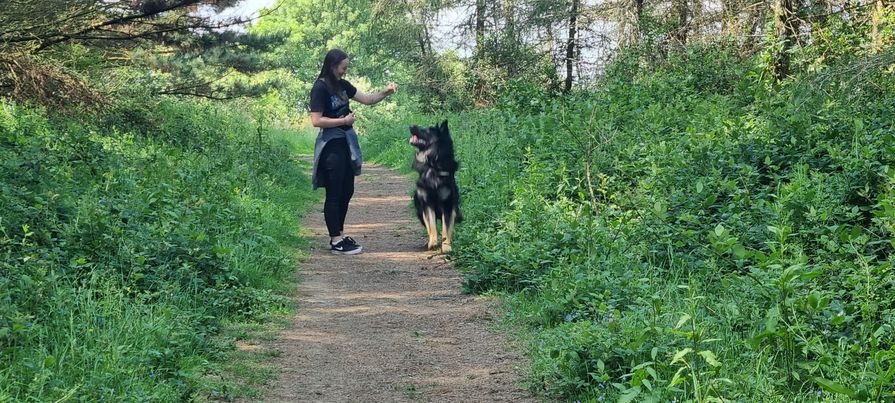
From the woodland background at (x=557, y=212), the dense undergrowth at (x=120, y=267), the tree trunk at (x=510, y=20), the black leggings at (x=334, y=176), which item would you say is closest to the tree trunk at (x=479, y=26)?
the tree trunk at (x=510, y=20)

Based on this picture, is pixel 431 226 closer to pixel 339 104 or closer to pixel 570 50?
pixel 339 104

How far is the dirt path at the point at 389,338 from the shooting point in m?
4.69

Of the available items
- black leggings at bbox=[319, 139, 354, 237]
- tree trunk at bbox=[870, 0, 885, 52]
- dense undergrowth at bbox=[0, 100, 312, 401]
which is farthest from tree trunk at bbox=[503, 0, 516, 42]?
black leggings at bbox=[319, 139, 354, 237]

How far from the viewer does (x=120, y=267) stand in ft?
18.6

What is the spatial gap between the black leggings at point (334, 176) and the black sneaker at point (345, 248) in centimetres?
11

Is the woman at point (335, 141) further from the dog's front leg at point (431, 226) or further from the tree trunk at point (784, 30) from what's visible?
the tree trunk at point (784, 30)

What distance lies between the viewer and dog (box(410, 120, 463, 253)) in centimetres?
898

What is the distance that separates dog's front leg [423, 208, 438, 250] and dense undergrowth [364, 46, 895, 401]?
1.12ft

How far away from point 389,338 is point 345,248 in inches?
133

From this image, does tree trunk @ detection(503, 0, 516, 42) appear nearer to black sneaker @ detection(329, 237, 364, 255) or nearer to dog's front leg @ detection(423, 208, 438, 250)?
dog's front leg @ detection(423, 208, 438, 250)

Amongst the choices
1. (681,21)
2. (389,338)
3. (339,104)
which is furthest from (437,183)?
(681,21)

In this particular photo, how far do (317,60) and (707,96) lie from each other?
208 ft

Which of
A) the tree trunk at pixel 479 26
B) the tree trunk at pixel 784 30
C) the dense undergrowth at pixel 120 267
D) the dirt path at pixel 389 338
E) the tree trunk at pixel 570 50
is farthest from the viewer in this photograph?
the tree trunk at pixel 479 26

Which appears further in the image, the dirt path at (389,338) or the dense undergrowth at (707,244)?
the dirt path at (389,338)
